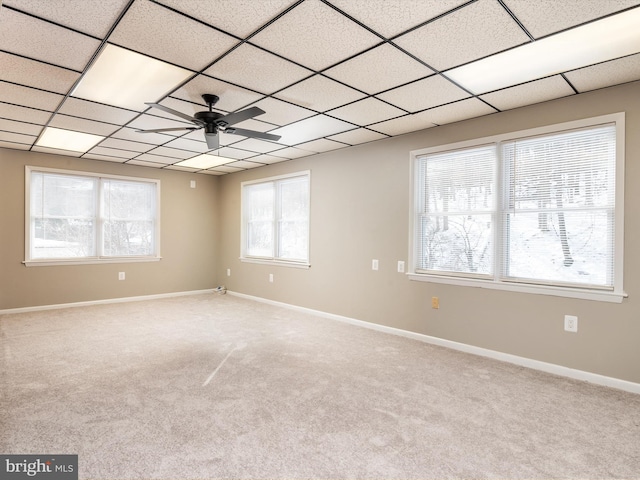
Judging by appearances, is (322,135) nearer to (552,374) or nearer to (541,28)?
(541,28)

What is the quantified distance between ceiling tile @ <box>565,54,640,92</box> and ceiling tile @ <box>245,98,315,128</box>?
2.23m

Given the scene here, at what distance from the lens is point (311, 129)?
4250 millimetres

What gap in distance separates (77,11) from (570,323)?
166 inches

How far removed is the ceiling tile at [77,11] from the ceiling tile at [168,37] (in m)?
0.07

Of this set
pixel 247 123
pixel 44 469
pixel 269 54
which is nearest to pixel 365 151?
pixel 247 123

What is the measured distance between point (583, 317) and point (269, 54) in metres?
3.28

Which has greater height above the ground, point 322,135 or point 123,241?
point 322,135

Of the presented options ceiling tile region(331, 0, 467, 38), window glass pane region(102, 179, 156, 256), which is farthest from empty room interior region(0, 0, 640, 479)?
window glass pane region(102, 179, 156, 256)

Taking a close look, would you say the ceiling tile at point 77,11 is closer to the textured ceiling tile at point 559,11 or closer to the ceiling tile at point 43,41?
the ceiling tile at point 43,41

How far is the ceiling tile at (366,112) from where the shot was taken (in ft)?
11.3

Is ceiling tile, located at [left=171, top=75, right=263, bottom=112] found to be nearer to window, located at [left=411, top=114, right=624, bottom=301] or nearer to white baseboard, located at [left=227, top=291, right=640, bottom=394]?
window, located at [left=411, top=114, right=624, bottom=301]

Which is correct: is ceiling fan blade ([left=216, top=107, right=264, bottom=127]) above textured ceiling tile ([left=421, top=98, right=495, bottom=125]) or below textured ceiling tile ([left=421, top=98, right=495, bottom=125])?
below

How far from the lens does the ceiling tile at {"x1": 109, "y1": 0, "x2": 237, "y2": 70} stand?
2.08m

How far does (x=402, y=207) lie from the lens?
14.6 ft
